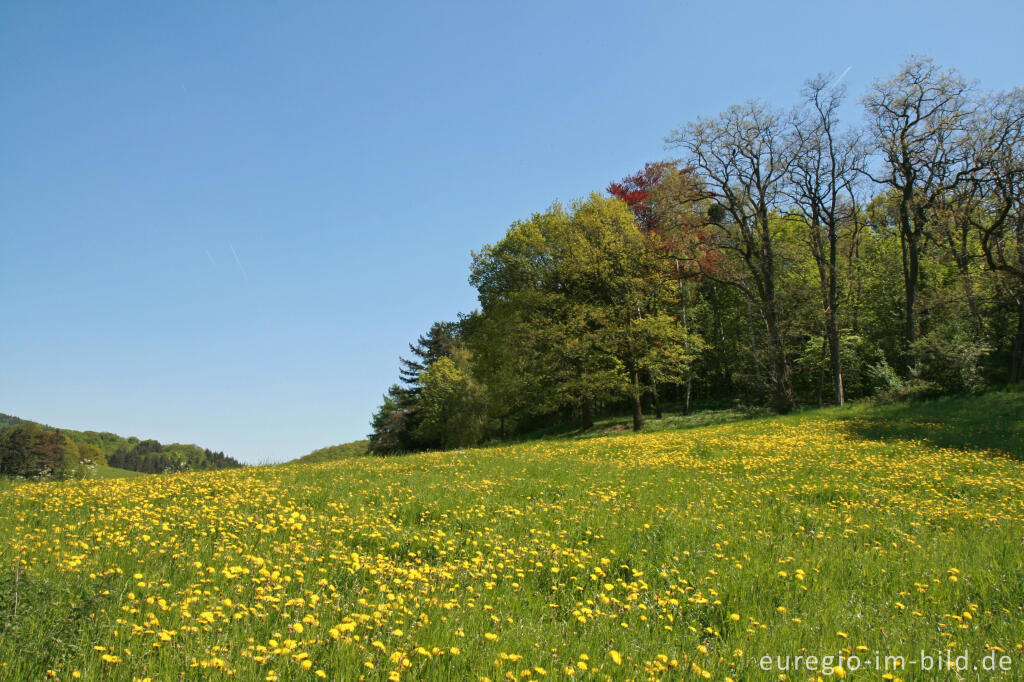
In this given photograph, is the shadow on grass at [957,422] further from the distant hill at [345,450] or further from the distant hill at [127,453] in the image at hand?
the distant hill at [345,450]

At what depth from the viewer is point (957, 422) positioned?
703 inches

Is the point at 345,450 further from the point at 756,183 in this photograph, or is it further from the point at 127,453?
the point at 127,453

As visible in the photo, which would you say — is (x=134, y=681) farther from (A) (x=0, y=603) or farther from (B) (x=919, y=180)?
(B) (x=919, y=180)

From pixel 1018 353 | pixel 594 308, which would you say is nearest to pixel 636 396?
pixel 594 308

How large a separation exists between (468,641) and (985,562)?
19.6ft

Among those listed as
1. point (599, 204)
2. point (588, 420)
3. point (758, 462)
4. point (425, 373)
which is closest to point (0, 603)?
point (758, 462)

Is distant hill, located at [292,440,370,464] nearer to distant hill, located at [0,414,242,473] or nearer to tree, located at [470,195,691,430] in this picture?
distant hill, located at [0,414,242,473]

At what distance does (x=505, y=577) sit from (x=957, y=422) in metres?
19.6

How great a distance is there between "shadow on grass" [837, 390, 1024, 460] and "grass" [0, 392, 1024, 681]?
6.28 meters

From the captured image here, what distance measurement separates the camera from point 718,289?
1646 inches

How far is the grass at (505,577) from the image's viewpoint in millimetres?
3426

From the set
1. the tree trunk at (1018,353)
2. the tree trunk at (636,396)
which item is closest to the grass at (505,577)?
the tree trunk at (636,396)

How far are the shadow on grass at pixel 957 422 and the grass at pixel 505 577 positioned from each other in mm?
6278

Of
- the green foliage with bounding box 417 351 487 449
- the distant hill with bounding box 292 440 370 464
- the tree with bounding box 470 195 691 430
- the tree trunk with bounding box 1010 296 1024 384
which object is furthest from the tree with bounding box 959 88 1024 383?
the distant hill with bounding box 292 440 370 464
